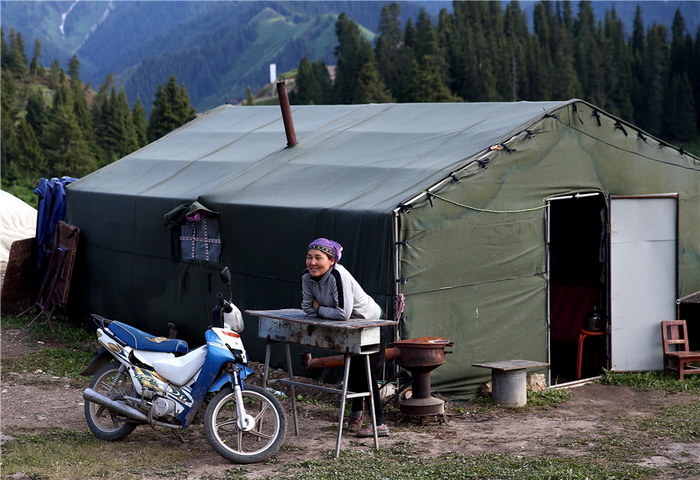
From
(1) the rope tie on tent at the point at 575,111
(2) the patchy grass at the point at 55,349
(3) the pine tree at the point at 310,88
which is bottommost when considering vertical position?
(2) the patchy grass at the point at 55,349

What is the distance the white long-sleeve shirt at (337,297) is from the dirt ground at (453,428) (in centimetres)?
103

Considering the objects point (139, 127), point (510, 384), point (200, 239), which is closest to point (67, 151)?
point (139, 127)

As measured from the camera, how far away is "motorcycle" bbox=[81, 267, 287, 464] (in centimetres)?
696

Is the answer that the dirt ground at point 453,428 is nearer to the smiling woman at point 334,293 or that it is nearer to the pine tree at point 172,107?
the smiling woman at point 334,293

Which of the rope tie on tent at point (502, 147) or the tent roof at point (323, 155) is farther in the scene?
the tent roof at point (323, 155)

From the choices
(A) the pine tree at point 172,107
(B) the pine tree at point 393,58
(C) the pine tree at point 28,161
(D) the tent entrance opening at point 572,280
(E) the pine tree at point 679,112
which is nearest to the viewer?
(D) the tent entrance opening at point 572,280

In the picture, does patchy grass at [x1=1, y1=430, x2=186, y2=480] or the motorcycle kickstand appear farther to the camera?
the motorcycle kickstand

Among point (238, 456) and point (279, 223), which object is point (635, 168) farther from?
→ point (238, 456)

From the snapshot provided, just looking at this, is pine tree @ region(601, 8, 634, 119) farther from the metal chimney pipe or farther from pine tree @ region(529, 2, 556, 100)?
the metal chimney pipe

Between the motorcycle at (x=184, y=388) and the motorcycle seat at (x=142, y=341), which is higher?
the motorcycle seat at (x=142, y=341)

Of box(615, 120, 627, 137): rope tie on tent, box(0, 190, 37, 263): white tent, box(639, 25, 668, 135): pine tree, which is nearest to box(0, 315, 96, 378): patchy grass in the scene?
box(615, 120, 627, 137): rope tie on tent

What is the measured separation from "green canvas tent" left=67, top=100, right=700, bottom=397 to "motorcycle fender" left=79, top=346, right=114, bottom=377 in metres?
2.32

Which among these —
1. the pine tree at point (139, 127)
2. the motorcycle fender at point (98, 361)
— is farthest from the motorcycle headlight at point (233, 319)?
the pine tree at point (139, 127)

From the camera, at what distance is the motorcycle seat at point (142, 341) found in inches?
289
